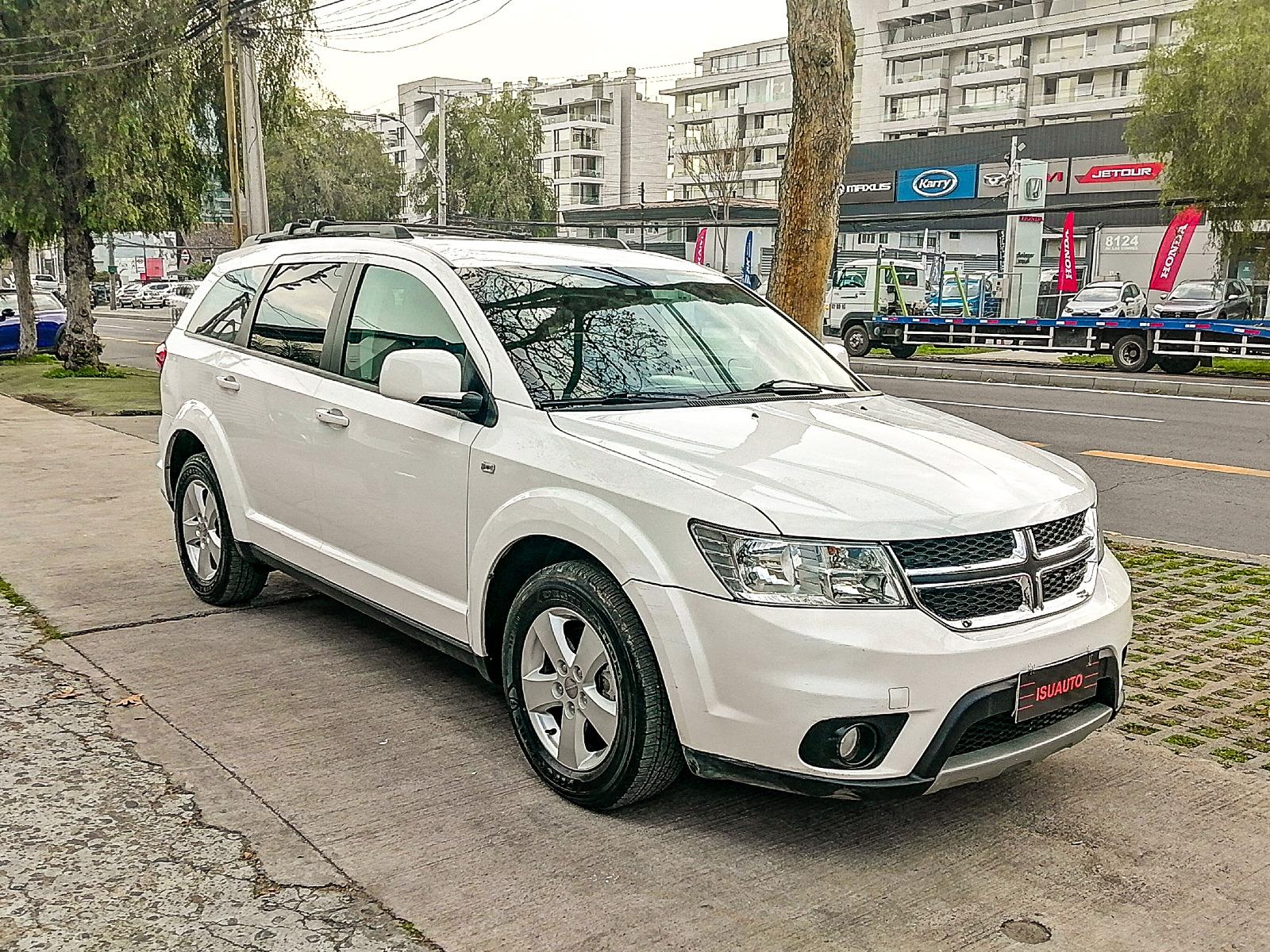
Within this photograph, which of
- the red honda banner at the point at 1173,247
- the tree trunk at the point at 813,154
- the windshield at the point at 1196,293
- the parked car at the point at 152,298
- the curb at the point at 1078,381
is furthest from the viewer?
the parked car at the point at 152,298

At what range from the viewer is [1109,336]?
79.7 feet

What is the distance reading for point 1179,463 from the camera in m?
11.7

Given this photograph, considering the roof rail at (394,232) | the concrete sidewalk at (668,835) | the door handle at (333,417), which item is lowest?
the concrete sidewalk at (668,835)

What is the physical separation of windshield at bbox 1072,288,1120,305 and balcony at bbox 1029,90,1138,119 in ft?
120

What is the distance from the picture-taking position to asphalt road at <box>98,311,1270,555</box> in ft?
29.2

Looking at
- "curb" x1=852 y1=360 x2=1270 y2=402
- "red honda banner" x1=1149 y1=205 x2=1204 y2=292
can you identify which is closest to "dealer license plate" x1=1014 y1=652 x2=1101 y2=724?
"curb" x1=852 y1=360 x2=1270 y2=402

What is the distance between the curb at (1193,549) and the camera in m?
7.43

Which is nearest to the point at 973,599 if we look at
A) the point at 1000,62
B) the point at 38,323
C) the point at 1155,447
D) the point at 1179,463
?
the point at 1179,463

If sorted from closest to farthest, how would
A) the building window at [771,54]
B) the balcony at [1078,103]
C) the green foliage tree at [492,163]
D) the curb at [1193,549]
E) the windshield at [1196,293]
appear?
the curb at [1193,549]
the windshield at [1196,293]
the green foliage tree at [492,163]
the balcony at [1078,103]
the building window at [771,54]

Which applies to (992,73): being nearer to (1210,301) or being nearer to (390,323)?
(1210,301)

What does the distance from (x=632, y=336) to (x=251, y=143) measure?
1576cm

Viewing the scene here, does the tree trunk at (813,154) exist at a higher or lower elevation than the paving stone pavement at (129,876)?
higher

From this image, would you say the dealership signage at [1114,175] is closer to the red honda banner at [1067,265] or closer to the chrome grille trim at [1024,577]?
the red honda banner at [1067,265]

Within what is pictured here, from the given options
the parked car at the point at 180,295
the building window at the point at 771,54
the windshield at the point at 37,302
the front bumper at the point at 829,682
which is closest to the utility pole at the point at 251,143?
the parked car at the point at 180,295
